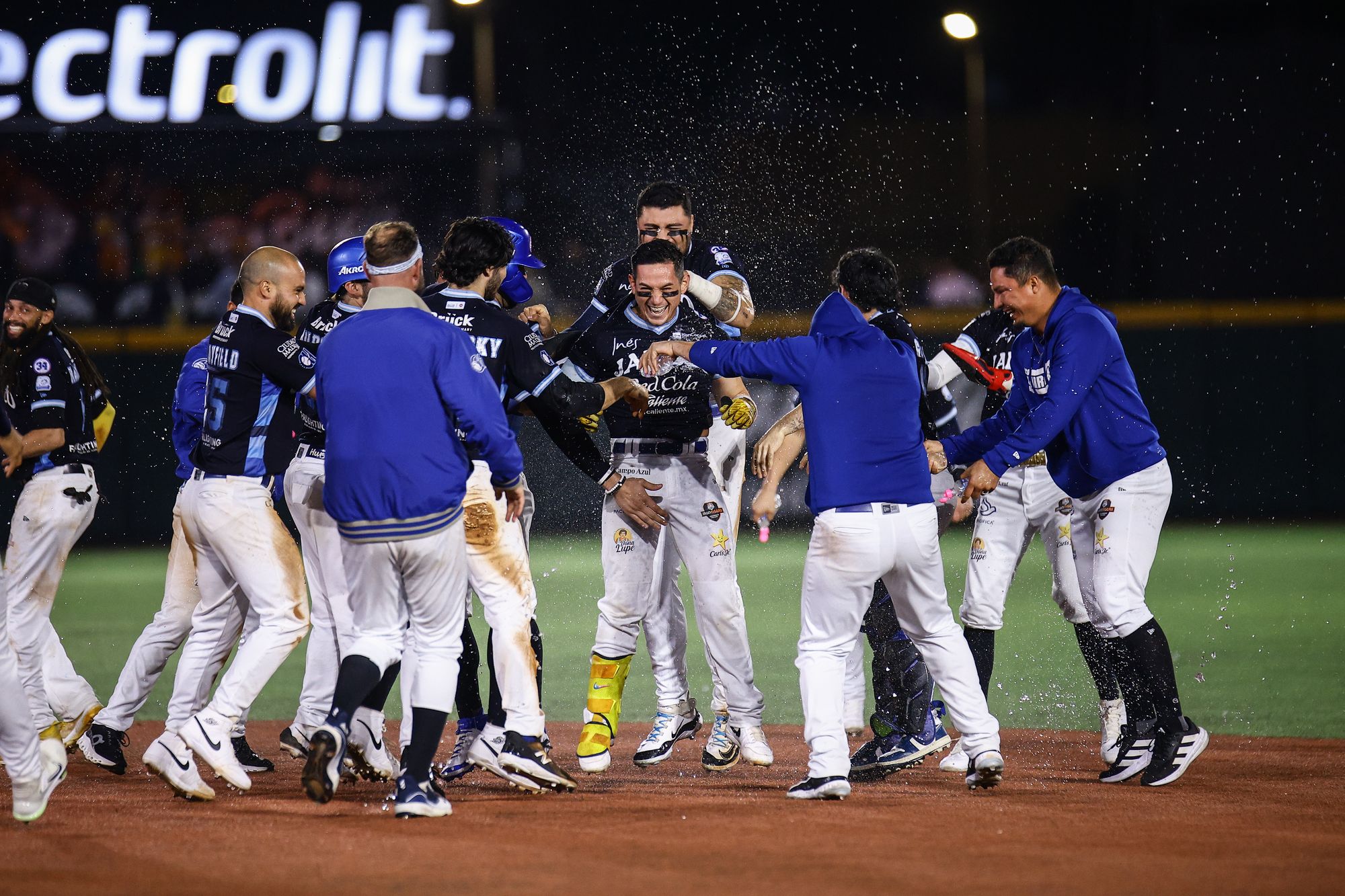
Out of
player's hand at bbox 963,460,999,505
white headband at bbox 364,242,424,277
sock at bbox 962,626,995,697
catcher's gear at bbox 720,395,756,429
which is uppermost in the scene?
white headband at bbox 364,242,424,277

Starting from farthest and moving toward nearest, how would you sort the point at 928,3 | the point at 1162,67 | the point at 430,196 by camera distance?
the point at 928,3 < the point at 1162,67 < the point at 430,196

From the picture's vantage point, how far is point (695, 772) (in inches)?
242

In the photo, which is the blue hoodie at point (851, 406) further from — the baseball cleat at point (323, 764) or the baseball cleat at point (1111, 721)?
the baseball cleat at point (323, 764)

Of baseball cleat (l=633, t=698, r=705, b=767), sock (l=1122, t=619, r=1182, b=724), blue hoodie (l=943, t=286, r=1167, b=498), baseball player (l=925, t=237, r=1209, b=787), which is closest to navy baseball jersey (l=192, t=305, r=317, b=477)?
baseball cleat (l=633, t=698, r=705, b=767)

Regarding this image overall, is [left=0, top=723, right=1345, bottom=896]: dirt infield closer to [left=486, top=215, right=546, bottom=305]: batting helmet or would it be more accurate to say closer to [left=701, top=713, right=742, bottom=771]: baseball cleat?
[left=701, top=713, right=742, bottom=771]: baseball cleat

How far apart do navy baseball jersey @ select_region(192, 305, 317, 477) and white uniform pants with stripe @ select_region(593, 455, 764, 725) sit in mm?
1459

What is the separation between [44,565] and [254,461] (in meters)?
1.48

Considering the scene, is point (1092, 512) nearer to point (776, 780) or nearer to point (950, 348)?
point (950, 348)

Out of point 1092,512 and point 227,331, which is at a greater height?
point 227,331

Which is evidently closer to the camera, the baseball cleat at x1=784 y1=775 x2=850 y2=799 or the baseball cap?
the baseball cleat at x1=784 y1=775 x2=850 y2=799

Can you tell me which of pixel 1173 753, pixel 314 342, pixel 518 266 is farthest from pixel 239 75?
pixel 1173 753

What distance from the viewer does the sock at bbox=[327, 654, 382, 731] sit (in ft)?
15.8

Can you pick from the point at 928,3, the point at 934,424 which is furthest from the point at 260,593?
the point at 928,3

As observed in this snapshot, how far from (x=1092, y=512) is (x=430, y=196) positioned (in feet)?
55.4
